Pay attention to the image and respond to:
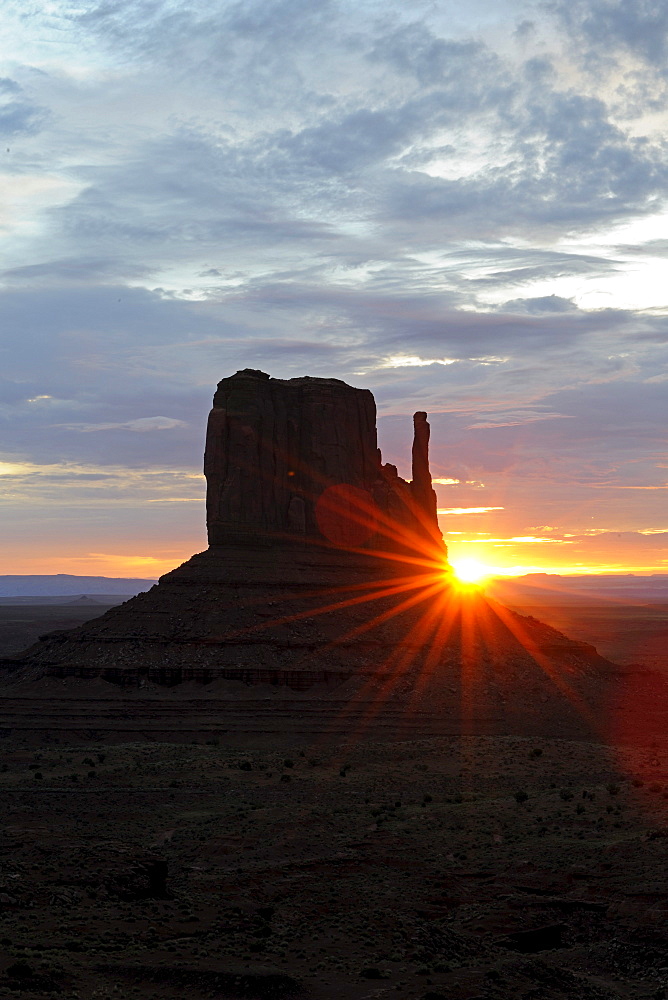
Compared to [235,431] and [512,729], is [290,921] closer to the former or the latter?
[512,729]

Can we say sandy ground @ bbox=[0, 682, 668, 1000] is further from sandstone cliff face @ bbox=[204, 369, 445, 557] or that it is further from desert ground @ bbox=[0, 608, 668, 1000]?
sandstone cliff face @ bbox=[204, 369, 445, 557]

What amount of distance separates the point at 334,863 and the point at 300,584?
5382cm

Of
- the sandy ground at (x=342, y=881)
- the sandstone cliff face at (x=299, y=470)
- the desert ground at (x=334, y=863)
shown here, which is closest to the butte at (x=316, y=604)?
the sandstone cliff face at (x=299, y=470)

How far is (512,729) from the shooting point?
75.9 metres

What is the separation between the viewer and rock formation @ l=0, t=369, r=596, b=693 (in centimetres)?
8512

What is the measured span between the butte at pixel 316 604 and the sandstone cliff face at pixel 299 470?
116 millimetres

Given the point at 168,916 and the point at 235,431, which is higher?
the point at 235,431

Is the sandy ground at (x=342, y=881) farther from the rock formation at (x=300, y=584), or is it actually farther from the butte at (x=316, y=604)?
the rock formation at (x=300, y=584)

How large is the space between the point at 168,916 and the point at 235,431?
6980 cm

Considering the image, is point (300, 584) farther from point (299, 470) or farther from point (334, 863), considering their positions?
point (334, 863)

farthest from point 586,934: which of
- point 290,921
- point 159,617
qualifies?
point 159,617

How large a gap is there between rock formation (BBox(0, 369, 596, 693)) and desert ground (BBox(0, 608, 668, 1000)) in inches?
415

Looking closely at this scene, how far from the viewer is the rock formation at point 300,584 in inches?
3351


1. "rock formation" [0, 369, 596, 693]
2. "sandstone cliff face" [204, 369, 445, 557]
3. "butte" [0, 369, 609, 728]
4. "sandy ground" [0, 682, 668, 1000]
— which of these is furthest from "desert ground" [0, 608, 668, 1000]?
"sandstone cliff face" [204, 369, 445, 557]
